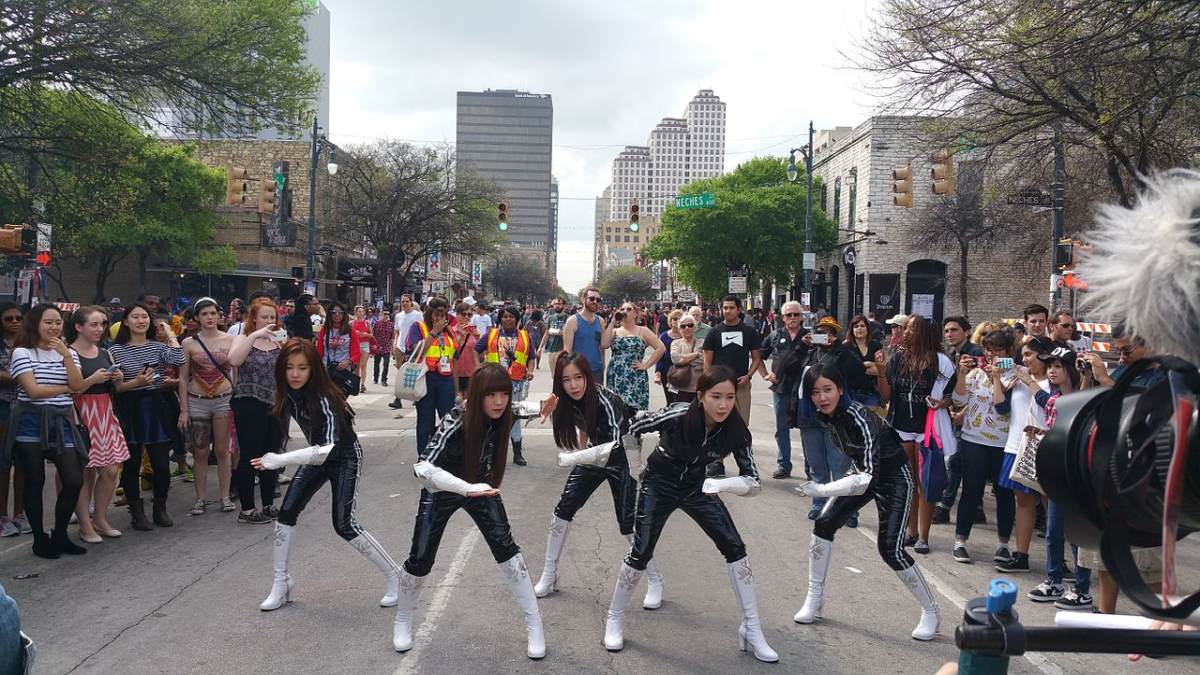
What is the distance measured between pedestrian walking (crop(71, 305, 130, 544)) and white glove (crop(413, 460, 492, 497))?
11.7ft

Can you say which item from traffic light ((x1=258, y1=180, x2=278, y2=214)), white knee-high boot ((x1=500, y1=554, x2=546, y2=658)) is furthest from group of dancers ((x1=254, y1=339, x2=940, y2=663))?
traffic light ((x1=258, y1=180, x2=278, y2=214))

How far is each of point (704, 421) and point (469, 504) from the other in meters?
1.32

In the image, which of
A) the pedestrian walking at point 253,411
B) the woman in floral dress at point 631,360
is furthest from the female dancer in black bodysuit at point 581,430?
the woman in floral dress at point 631,360

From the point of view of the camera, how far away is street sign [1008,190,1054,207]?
53.4ft

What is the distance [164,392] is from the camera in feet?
24.4

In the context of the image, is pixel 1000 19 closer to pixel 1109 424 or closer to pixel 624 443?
pixel 624 443

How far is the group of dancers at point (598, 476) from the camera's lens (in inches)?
176

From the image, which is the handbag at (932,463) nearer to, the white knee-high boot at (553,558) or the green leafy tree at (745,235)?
the white knee-high boot at (553,558)

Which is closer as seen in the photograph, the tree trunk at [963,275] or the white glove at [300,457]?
the white glove at [300,457]

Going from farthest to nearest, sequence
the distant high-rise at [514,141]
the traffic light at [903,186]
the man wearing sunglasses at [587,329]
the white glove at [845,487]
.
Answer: the distant high-rise at [514,141] → the traffic light at [903,186] → the man wearing sunglasses at [587,329] → the white glove at [845,487]

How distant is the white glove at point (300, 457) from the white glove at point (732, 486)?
87.5 inches

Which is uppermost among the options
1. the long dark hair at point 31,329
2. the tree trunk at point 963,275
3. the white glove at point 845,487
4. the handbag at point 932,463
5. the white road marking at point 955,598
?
the tree trunk at point 963,275

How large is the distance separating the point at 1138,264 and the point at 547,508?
664cm

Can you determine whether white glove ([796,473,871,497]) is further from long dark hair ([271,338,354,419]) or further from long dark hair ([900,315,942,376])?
long dark hair ([271,338,354,419])
